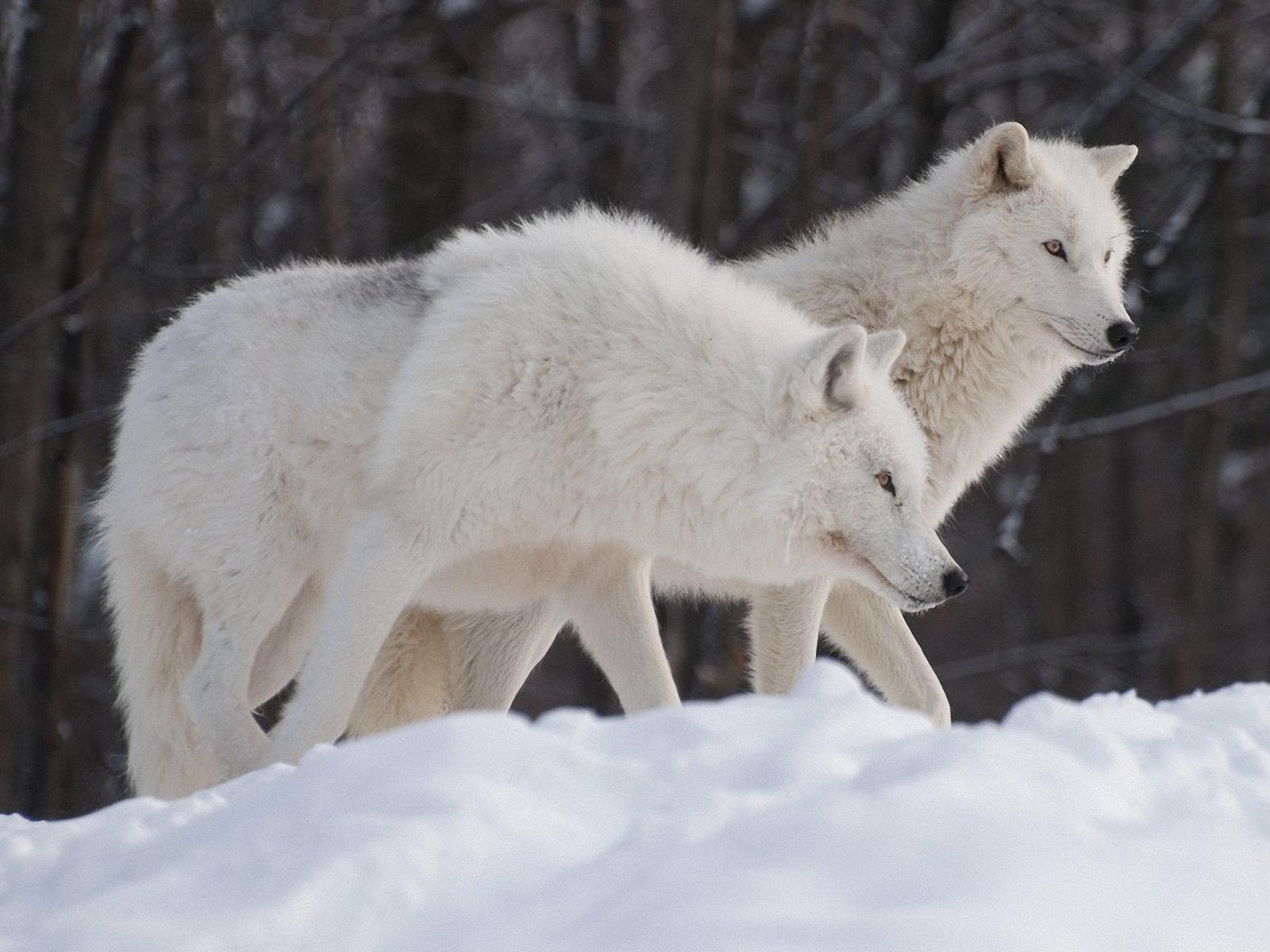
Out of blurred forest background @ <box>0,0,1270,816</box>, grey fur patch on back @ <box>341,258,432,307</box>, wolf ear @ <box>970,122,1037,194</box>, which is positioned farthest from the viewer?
blurred forest background @ <box>0,0,1270,816</box>

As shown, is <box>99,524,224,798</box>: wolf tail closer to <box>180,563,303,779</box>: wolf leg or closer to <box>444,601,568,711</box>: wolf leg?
<box>180,563,303,779</box>: wolf leg

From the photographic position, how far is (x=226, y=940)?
A: 2.69 metres

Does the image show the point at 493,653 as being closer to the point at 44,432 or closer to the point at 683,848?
the point at 683,848

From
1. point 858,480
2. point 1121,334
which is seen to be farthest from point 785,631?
point 1121,334

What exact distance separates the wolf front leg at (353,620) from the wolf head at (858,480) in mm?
1242

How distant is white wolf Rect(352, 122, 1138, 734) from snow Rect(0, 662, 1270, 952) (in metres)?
2.39

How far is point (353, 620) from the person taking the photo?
197 inches

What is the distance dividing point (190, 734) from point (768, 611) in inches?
85.4

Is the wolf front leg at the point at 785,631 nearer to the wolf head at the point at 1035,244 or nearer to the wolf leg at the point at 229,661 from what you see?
the wolf head at the point at 1035,244

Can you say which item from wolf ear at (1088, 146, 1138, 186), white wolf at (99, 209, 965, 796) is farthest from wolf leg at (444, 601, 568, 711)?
wolf ear at (1088, 146, 1138, 186)

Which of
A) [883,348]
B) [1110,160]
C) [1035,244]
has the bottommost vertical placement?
[883,348]

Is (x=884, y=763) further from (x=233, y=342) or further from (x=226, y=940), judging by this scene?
(x=233, y=342)

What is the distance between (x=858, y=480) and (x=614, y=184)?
41.3 feet

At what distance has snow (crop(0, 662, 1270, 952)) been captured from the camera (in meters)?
2.76
